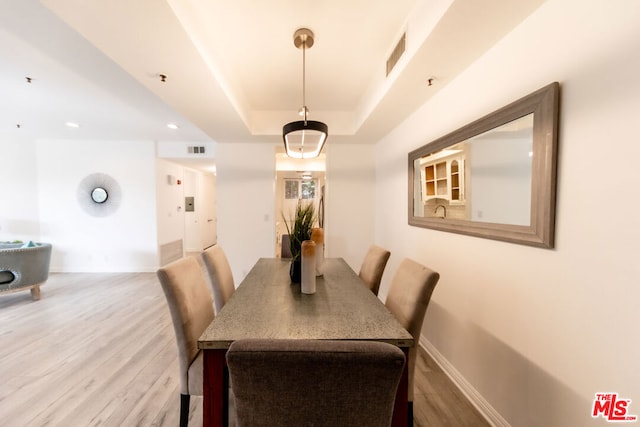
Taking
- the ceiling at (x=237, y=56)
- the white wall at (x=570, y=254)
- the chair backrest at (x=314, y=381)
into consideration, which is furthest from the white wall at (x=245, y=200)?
the chair backrest at (x=314, y=381)

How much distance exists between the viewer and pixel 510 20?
4.26 ft

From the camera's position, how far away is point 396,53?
74.8 inches

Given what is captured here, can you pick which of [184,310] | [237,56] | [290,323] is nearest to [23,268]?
[184,310]

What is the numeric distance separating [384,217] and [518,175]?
222 cm

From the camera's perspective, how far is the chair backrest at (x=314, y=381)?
0.66 meters

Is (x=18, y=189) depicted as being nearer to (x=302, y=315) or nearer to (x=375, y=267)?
(x=302, y=315)

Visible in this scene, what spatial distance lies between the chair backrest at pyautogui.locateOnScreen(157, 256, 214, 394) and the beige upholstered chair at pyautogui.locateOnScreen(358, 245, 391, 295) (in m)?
1.24

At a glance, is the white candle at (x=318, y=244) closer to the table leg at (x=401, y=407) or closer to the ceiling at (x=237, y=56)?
the table leg at (x=401, y=407)

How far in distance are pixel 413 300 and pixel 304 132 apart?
1246mm

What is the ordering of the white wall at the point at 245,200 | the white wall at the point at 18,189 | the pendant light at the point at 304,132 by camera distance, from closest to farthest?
the pendant light at the point at 304,132, the white wall at the point at 245,200, the white wall at the point at 18,189

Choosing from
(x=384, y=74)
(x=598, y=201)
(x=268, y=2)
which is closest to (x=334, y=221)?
(x=384, y=74)

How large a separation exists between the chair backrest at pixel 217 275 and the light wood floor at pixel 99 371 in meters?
0.67

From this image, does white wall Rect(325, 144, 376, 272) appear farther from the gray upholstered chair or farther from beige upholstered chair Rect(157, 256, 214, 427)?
the gray upholstered chair

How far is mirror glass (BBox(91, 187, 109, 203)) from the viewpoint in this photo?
4.67 m
